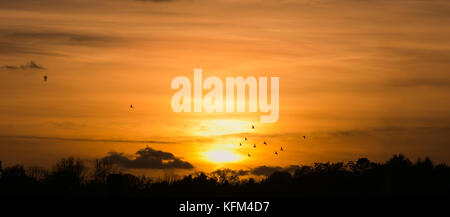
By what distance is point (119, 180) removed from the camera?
26.2 meters

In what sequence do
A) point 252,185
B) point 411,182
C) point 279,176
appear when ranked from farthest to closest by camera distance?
1. point 279,176
2. point 252,185
3. point 411,182

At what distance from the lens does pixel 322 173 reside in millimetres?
99125

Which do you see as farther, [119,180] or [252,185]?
[252,185]

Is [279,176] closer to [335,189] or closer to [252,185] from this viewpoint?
[252,185]
